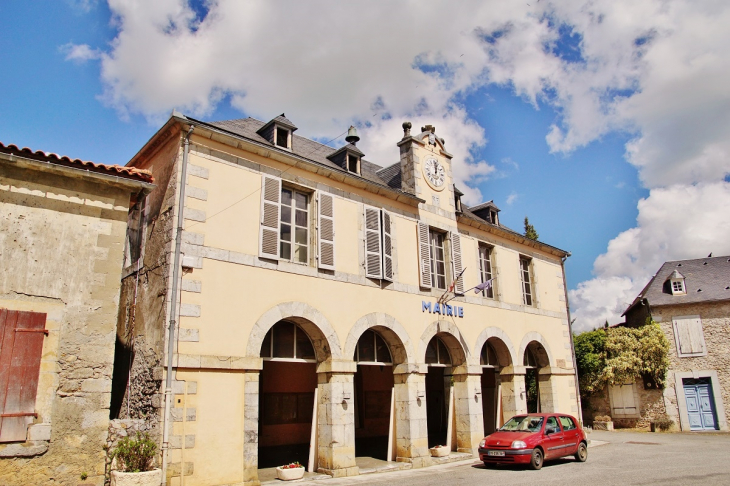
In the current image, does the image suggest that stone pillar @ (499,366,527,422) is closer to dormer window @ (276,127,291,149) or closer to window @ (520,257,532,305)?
window @ (520,257,532,305)

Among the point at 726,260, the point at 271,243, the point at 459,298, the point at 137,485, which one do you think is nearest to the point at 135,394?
the point at 137,485

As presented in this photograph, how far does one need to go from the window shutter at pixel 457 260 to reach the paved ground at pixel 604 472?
4419 mm

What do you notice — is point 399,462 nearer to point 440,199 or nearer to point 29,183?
point 440,199

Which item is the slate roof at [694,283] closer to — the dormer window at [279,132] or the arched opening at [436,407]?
the arched opening at [436,407]

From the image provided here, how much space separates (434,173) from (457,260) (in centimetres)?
252

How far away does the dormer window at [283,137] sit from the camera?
461 inches

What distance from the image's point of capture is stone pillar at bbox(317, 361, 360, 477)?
1056 centimetres

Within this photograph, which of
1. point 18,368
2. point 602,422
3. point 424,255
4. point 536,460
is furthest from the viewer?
point 602,422

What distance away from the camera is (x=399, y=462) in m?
12.2

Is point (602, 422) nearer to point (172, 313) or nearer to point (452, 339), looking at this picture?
point (452, 339)

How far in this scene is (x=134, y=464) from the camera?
25.6ft

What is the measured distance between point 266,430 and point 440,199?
772 centimetres

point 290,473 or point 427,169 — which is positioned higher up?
point 427,169

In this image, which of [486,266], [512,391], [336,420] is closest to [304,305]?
[336,420]
